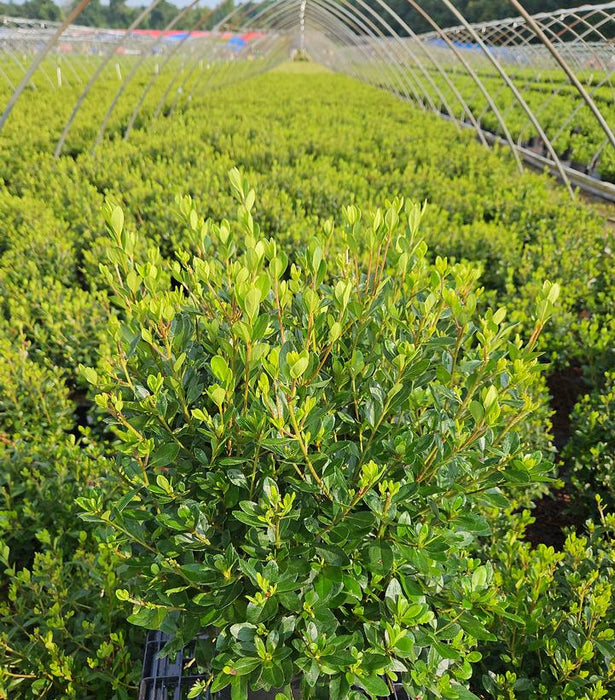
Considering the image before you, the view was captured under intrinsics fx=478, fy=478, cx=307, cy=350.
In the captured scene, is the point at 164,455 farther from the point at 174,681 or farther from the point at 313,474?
the point at 174,681

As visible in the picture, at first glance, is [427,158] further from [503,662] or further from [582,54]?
[582,54]

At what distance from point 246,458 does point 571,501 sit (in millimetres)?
→ 2655

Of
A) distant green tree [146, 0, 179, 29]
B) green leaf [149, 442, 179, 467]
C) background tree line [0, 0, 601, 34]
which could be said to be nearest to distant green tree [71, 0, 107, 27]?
background tree line [0, 0, 601, 34]

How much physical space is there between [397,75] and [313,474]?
19263 millimetres

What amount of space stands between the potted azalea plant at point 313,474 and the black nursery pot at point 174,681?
16cm

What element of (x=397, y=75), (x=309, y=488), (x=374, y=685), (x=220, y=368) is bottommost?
(x=374, y=685)

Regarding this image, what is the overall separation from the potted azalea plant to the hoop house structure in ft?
14.4

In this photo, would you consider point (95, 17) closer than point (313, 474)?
No

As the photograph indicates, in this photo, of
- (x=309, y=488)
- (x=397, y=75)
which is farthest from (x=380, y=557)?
(x=397, y=75)

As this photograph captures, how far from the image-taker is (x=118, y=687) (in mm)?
1652

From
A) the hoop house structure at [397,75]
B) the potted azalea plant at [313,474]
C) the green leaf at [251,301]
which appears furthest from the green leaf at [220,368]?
the hoop house structure at [397,75]

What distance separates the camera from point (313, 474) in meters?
1.12

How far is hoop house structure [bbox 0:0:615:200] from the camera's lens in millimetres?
7371

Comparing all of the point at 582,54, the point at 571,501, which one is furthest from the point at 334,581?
the point at 582,54
